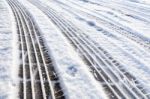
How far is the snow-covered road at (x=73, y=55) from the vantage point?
38.5 feet

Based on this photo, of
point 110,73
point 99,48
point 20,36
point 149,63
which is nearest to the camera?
point 110,73

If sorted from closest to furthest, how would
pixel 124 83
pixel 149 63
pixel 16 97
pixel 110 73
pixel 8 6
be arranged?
pixel 16 97 → pixel 124 83 → pixel 110 73 → pixel 149 63 → pixel 8 6

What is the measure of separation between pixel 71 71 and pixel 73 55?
2.15m

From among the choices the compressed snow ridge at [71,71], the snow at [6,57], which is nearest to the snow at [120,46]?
the compressed snow ridge at [71,71]

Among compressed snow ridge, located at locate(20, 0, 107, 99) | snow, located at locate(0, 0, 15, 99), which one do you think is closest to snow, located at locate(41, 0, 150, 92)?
compressed snow ridge, located at locate(20, 0, 107, 99)

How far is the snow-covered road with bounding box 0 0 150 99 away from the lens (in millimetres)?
11742

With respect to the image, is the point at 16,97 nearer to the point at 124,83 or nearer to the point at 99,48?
the point at 124,83

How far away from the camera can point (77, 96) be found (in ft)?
36.7

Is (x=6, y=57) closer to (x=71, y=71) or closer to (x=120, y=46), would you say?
(x=71, y=71)

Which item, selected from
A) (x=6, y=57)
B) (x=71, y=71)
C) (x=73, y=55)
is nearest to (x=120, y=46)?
(x=73, y=55)

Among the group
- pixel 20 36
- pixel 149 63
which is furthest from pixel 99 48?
pixel 20 36

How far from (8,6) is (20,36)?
1050cm

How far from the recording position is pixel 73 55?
50.9 feet

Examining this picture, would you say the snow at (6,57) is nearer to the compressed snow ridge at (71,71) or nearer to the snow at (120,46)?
the compressed snow ridge at (71,71)
